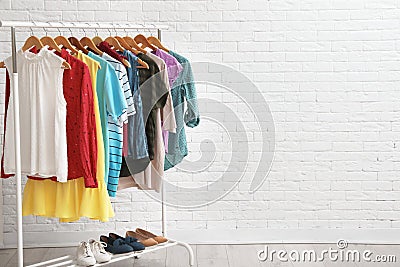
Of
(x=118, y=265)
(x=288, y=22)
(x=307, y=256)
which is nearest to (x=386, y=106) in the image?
(x=288, y=22)

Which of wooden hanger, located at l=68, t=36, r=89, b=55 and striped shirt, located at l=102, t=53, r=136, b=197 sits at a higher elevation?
wooden hanger, located at l=68, t=36, r=89, b=55

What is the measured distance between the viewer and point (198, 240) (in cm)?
517

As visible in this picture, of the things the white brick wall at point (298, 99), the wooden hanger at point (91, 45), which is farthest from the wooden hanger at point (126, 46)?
the white brick wall at point (298, 99)

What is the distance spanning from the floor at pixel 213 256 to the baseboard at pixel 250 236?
67mm

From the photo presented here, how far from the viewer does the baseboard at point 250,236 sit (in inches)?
201

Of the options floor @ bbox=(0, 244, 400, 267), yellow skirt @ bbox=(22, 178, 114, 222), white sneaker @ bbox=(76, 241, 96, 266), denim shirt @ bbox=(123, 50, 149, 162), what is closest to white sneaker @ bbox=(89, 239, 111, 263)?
white sneaker @ bbox=(76, 241, 96, 266)

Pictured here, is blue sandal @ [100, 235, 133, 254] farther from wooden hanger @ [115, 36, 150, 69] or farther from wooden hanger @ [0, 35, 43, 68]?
wooden hanger @ [0, 35, 43, 68]

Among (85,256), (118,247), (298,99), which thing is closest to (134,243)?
(118,247)

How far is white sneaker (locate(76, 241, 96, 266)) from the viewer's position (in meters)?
3.94

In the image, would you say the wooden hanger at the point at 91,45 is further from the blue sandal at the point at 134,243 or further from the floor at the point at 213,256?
the floor at the point at 213,256

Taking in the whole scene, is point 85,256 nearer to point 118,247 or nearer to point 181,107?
point 118,247

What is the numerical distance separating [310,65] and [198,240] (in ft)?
5.02

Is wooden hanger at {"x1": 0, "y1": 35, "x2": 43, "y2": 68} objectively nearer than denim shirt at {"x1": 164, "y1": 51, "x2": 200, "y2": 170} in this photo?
Yes

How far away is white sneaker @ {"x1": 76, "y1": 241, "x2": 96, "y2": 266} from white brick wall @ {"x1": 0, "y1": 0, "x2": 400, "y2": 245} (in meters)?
1.15
